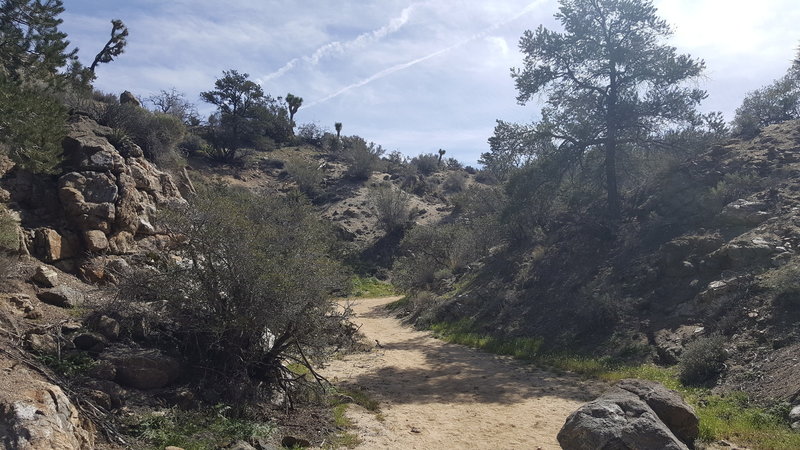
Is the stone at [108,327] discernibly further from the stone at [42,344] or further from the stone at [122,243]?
the stone at [122,243]

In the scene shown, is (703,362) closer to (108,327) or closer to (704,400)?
(704,400)

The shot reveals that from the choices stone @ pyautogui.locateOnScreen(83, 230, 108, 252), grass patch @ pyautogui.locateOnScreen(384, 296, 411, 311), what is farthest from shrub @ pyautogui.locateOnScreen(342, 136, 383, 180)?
stone @ pyautogui.locateOnScreen(83, 230, 108, 252)

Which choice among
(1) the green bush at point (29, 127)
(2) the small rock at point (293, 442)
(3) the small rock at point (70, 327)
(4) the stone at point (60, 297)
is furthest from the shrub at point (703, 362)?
(1) the green bush at point (29, 127)

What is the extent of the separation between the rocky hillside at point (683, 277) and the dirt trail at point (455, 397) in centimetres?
217

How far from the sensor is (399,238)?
3456 centimetres

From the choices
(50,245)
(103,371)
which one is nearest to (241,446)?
(103,371)

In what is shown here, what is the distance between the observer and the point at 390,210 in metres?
35.1

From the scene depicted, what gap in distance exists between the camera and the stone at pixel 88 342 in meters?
7.14

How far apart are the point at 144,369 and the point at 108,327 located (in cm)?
96

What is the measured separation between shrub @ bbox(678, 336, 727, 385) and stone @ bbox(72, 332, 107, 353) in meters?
9.69

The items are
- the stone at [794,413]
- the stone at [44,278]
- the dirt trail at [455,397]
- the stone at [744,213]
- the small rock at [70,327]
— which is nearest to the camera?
the stone at [794,413]

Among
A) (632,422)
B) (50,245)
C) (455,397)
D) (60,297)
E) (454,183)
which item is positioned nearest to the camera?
(632,422)

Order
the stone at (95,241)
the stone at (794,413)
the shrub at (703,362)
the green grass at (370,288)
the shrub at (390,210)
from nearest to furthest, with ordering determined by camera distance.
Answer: the stone at (794,413), the shrub at (703,362), the stone at (95,241), the green grass at (370,288), the shrub at (390,210)

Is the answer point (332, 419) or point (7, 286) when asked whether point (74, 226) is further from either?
point (332, 419)
